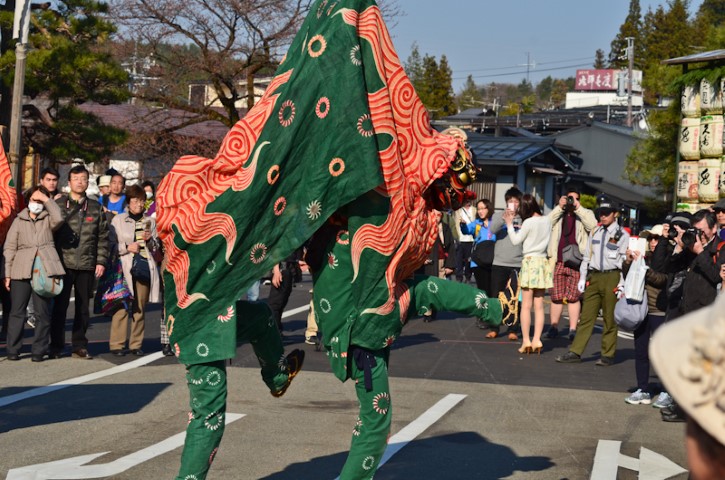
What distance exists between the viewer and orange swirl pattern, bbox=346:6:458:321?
4.80 m

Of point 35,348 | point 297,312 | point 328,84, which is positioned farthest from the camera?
point 297,312

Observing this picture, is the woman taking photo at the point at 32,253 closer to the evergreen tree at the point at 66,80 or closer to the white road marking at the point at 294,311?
the white road marking at the point at 294,311

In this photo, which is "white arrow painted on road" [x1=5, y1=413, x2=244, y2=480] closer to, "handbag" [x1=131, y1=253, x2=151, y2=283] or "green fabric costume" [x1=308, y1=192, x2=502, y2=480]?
"green fabric costume" [x1=308, y1=192, x2=502, y2=480]

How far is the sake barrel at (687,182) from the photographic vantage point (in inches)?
775

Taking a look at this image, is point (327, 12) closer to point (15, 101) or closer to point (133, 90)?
point (15, 101)

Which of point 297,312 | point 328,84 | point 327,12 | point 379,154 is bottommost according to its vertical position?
point 297,312

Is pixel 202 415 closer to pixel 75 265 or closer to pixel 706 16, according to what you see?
pixel 75 265

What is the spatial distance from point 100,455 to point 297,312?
9.78 meters

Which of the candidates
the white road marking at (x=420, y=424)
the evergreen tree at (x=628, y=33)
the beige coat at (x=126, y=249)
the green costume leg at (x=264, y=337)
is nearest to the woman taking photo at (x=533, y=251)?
Answer: the white road marking at (x=420, y=424)

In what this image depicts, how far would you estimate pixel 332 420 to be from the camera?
8219 millimetres

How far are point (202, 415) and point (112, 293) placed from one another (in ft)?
23.0

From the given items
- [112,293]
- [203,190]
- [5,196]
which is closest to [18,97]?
[112,293]

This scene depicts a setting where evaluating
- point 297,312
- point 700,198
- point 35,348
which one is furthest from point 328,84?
point 700,198

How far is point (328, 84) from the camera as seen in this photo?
15.5ft
